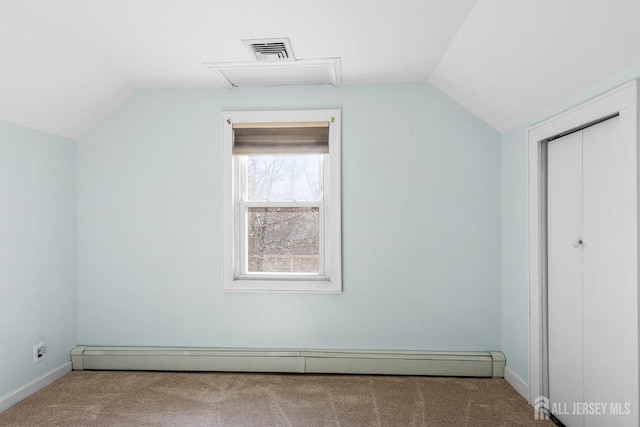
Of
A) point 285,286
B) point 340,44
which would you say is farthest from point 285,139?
point 285,286

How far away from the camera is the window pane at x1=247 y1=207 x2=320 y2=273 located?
11.5 feet

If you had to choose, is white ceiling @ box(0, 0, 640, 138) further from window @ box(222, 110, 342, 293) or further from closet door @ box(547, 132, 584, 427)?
window @ box(222, 110, 342, 293)

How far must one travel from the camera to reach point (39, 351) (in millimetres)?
3049

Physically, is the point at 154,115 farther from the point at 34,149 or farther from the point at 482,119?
the point at 482,119

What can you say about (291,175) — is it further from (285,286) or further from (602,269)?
(602,269)

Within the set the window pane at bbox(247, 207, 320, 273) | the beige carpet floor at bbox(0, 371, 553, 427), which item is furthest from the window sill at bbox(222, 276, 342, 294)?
the beige carpet floor at bbox(0, 371, 553, 427)

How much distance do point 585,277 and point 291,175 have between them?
2223 mm

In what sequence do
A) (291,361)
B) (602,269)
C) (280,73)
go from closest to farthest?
(602,269) → (280,73) → (291,361)

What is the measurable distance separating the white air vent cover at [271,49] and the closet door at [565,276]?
185 cm

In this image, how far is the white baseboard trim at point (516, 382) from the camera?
2.88 metres

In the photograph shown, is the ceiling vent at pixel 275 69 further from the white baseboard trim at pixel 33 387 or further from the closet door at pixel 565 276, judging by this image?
the white baseboard trim at pixel 33 387

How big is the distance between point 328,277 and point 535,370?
1630 millimetres

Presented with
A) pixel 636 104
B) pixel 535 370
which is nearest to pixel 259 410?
pixel 535 370

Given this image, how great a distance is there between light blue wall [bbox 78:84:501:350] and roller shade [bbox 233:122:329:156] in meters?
→ 0.17
